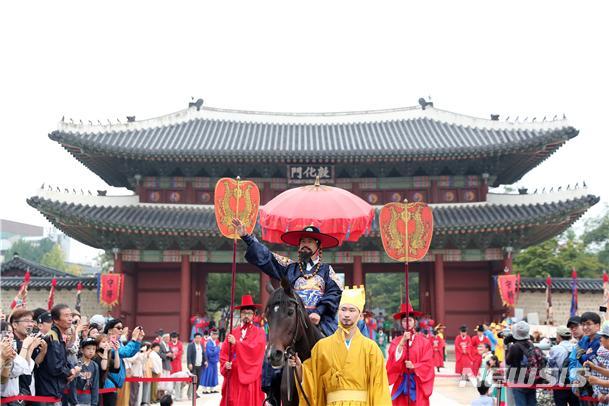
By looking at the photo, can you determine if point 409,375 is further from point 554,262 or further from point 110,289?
point 554,262

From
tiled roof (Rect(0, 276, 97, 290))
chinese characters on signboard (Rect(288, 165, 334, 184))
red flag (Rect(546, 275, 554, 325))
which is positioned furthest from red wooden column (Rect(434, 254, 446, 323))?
tiled roof (Rect(0, 276, 97, 290))

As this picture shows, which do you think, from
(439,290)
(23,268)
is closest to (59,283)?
(23,268)

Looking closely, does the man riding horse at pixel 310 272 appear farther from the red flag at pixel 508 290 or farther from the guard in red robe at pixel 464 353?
the red flag at pixel 508 290

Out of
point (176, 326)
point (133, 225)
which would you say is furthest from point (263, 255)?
point (176, 326)

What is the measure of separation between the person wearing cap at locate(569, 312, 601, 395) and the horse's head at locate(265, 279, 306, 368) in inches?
174

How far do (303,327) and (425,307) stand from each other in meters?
19.3

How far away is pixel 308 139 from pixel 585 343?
19128mm

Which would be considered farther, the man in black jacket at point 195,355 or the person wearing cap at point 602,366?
the man in black jacket at point 195,355

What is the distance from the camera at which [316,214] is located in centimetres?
1045

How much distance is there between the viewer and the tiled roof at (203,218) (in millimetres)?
21594

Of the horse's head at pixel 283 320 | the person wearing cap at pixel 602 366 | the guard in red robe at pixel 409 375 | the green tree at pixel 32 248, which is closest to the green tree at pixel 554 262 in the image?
the guard in red robe at pixel 409 375

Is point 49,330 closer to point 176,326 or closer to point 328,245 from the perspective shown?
point 328,245

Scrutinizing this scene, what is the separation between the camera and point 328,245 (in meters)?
6.95

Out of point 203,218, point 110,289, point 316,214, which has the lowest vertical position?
point 110,289
